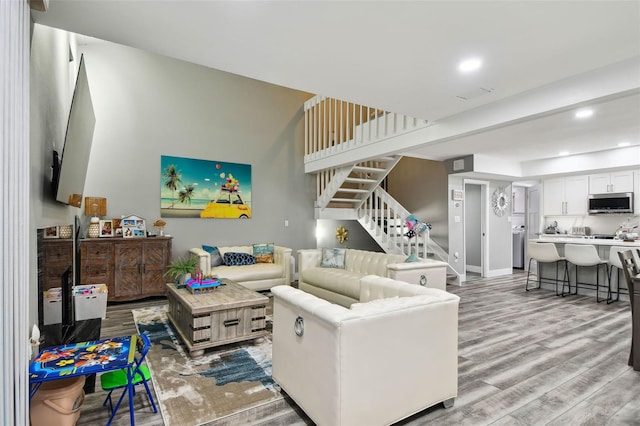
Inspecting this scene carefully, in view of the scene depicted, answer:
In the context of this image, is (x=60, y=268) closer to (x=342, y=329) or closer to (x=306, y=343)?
(x=306, y=343)

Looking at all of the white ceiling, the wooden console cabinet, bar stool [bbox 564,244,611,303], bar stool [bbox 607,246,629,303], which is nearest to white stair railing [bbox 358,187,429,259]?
bar stool [bbox 564,244,611,303]

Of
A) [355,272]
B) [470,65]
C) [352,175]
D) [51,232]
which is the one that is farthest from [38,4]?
[352,175]

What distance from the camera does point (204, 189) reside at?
604cm

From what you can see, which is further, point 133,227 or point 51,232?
point 133,227

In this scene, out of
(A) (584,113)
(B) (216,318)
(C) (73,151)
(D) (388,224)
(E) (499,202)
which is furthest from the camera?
(E) (499,202)

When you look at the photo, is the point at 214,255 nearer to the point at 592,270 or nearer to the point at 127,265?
the point at 127,265

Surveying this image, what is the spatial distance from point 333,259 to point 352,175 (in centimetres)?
222

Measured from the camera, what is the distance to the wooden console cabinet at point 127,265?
184 inches

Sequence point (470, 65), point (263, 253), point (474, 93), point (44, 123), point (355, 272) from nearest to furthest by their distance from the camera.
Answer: point (44, 123), point (470, 65), point (474, 93), point (355, 272), point (263, 253)

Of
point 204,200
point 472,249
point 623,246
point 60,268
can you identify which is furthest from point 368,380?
point 472,249

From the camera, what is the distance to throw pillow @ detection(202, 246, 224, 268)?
5.67 metres

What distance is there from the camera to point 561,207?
7.39 metres

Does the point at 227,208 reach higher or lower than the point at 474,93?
lower

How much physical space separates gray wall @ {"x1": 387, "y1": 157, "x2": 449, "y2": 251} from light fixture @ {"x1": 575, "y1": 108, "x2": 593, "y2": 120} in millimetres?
2918
